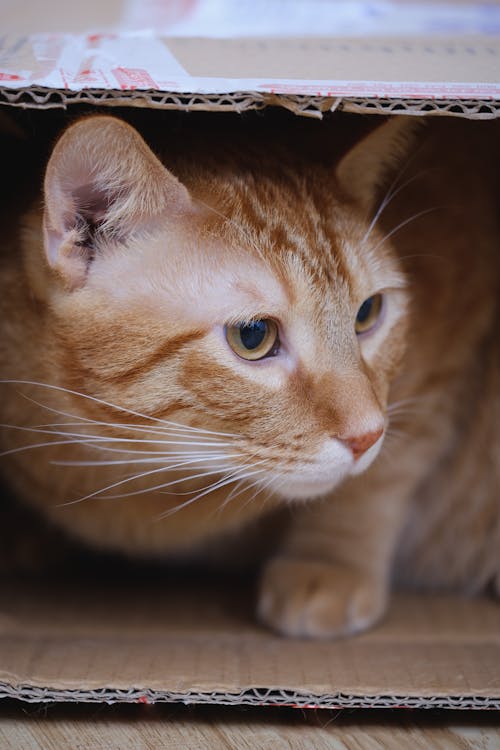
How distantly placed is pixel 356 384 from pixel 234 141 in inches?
17.7

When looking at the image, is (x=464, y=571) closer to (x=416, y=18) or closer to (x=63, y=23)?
(x=416, y=18)

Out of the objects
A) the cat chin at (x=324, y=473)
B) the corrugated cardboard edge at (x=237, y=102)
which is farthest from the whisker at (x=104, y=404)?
the corrugated cardboard edge at (x=237, y=102)

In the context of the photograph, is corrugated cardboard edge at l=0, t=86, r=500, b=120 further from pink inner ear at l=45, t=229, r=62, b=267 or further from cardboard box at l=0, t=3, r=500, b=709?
pink inner ear at l=45, t=229, r=62, b=267

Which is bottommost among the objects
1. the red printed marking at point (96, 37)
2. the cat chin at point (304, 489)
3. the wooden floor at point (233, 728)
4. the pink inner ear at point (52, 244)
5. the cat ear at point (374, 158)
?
the wooden floor at point (233, 728)

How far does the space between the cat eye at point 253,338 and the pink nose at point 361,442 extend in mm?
153

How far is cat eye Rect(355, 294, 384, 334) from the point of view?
4.01ft

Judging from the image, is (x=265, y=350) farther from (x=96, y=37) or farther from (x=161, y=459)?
(x=96, y=37)

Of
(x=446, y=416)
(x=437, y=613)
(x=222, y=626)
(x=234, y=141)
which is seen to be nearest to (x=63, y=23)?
(x=234, y=141)

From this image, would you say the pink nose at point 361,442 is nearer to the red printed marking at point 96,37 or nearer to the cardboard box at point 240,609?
the cardboard box at point 240,609

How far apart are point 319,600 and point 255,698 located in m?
0.32

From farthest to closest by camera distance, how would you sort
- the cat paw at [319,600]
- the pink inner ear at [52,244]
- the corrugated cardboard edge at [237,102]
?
the cat paw at [319,600], the pink inner ear at [52,244], the corrugated cardboard edge at [237,102]

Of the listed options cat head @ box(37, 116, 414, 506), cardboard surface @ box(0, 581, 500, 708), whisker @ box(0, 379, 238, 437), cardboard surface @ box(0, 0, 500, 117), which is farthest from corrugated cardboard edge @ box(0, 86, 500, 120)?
cardboard surface @ box(0, 581, 500, 708)

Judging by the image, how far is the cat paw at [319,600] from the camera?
52.6 inches

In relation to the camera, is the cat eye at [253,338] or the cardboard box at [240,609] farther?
the cat eye at [253,338]
